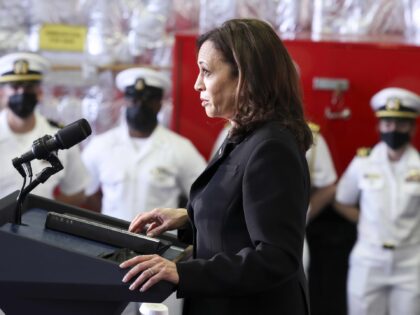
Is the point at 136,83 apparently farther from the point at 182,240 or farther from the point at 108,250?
the point at 108,250

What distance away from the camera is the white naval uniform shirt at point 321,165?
149 inches

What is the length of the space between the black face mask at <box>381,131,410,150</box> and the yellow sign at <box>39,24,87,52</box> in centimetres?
173

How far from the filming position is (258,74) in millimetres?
1457

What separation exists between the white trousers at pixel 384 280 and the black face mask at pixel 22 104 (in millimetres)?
1646

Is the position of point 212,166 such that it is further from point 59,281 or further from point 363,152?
point 363,152

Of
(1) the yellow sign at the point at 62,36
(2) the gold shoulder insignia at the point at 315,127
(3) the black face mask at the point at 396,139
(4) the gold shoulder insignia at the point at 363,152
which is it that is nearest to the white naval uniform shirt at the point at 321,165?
(2) the gold shoulder insignia at the point at 315,127

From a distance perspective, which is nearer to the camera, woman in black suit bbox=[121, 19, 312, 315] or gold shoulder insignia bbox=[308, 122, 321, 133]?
woman in black suit bbox=[121, 19, 312, 315]

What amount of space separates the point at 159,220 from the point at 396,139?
2252 millimetres

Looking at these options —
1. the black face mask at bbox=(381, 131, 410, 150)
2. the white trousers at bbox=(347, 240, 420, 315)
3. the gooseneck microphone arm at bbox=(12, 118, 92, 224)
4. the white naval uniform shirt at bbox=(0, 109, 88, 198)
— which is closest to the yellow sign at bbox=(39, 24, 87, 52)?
the white naval uniform shirt at bbox=(0, 109, 88, 198)

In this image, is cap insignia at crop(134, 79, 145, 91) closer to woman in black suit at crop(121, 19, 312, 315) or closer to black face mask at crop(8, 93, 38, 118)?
black face mask at crop(8, 93, 38, 118)

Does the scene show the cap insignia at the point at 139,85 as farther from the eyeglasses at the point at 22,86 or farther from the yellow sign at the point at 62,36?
the yellow sign at the point at 62,36

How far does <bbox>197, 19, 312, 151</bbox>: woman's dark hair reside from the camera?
4.78 feet

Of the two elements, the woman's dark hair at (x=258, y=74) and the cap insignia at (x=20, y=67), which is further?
the cap insignia at (x=20, y=67)

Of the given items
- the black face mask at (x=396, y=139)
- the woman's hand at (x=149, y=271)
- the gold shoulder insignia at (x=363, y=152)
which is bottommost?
the gold shoulder insignia at (x=363, y=152)
